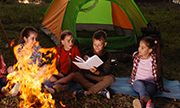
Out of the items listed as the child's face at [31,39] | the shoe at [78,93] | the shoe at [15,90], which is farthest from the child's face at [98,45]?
the shoe at [15,90]

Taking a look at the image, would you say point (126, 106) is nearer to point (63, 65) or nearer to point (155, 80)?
point (155, 80)

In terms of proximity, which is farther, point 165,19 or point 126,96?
point 165,19

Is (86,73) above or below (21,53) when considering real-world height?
below

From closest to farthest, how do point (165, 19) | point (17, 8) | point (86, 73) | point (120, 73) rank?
point (86, 73), point (120, 73), point (165, 19), point (17, 8)

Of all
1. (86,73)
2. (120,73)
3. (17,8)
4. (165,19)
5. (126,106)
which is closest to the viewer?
(126,106)

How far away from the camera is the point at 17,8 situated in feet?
42.5

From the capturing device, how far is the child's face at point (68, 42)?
6.00 meters

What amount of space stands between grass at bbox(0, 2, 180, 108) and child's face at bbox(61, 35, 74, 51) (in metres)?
0.93

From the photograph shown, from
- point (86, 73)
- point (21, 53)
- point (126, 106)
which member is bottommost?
point (126, 106)

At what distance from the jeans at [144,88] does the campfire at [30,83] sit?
135 cm

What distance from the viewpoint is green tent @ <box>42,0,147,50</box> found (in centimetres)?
781

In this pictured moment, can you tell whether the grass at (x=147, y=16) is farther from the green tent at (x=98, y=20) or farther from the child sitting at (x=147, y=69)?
the green tent at (x=98, y=20)

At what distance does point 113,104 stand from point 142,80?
1.99 feet

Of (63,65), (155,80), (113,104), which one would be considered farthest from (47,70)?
(155,80)
